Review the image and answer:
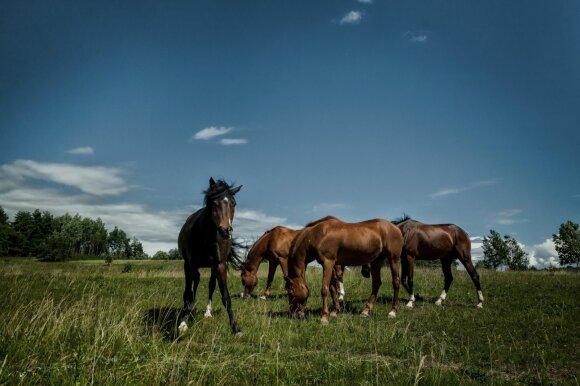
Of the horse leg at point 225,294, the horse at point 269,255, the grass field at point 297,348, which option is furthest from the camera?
the horse at point 269,255

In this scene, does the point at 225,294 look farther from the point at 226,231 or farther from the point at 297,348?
the point at 297,348

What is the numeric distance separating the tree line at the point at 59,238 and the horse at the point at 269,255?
218 ft

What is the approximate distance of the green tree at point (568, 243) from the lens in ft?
295

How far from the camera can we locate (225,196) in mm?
7383

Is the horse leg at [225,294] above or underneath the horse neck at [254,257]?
underneath

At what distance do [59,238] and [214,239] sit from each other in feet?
422

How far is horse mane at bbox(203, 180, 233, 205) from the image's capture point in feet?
24.4

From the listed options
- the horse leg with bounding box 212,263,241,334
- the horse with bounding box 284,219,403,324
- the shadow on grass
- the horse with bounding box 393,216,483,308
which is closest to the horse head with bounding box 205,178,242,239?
the horse leg with bounding box 212,263,241,334

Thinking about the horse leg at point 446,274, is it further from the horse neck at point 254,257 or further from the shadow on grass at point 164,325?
the shadow on grass at point 164,325

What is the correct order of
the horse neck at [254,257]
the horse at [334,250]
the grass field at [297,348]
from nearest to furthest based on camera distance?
the grass field at [297,348] → the horse at [334,250] → the horse neck at [254,257]

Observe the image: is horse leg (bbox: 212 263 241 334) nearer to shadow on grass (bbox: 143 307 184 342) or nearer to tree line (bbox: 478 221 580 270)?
shadow on grass (bbox: 143 307 184 342)

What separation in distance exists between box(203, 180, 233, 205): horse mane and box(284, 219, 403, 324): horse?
312cm

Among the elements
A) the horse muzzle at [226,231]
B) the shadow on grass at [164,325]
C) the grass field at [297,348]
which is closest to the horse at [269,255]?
the grass field at [297,348]

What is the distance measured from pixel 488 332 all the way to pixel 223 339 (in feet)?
19.8
